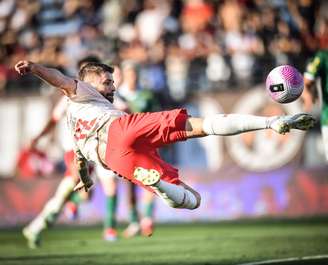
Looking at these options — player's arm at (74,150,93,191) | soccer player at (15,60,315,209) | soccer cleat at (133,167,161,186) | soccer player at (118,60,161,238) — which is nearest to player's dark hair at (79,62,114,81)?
soccer player at (15,60,315,209)

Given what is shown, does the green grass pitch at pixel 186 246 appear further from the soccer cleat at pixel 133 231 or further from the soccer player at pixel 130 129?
the soccer player at pixel 130 129

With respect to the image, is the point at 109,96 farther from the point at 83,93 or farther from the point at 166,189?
the point at 166,189

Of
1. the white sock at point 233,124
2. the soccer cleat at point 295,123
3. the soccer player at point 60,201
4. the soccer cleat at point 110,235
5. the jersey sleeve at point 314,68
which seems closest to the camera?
the soccer cleat at point 295,123

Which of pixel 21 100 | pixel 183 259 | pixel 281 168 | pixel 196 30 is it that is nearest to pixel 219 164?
pixel 281 168

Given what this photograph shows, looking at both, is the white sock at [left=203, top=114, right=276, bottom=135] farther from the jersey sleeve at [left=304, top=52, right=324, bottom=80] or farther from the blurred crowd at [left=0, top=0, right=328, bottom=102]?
the blurred crowd at [left=0, top=0, right=328, bottom=102]

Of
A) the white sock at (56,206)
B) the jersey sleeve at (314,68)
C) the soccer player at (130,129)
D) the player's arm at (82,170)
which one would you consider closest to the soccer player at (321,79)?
the jersey sleeve at (314,68)

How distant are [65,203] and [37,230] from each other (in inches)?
23.3

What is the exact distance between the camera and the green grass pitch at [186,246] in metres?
8.08

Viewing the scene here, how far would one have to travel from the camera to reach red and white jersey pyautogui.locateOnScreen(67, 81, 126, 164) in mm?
6881

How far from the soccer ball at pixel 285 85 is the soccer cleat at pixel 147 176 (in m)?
1.30

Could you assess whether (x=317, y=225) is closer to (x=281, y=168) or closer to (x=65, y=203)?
(x=281, y=168)

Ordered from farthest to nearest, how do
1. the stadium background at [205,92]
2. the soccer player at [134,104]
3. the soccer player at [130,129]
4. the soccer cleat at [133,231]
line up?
1. the stadium background at [205,92]
2. the soccer player at [134,104]
3. the soccer cleat at [133,231]
4. the soccer player at [130,129]

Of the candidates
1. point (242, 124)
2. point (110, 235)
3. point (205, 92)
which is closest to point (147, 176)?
point (242, 124)

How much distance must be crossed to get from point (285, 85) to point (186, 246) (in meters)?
3.59
